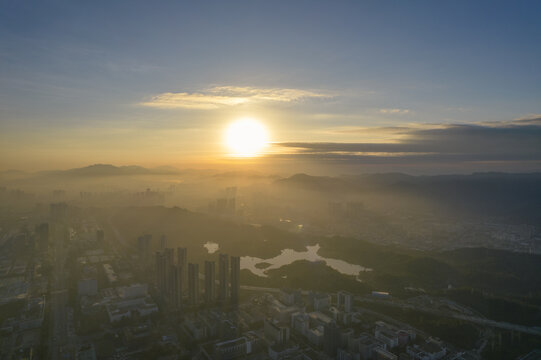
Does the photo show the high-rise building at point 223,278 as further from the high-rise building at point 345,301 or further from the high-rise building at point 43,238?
the high-rise building at point 43,238

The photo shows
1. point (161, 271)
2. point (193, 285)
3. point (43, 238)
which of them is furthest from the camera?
point (43, 238)

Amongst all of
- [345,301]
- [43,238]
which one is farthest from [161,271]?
[43,238]

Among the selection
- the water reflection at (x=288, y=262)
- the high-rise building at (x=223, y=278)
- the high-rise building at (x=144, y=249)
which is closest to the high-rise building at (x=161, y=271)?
the high-rise building at (x=223, y=278)

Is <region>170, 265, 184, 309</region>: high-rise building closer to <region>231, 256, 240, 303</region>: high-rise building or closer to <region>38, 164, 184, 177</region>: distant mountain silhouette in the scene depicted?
<region>231, 256, 240, 303</region>: high-rise building

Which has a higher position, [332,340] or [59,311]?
[332,340]

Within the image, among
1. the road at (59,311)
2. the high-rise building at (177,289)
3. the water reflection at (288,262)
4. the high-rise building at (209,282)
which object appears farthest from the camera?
the water reflection at (288,262)

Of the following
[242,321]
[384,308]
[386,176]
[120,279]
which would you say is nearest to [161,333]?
[242,321]

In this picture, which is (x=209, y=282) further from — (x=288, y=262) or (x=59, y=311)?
(x=288, y=262)

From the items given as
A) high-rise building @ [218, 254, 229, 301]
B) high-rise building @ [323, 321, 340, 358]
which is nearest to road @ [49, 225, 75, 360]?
high-rise building @ [218, 254, 229, 301]

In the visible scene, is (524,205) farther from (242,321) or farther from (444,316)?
(242,321)
